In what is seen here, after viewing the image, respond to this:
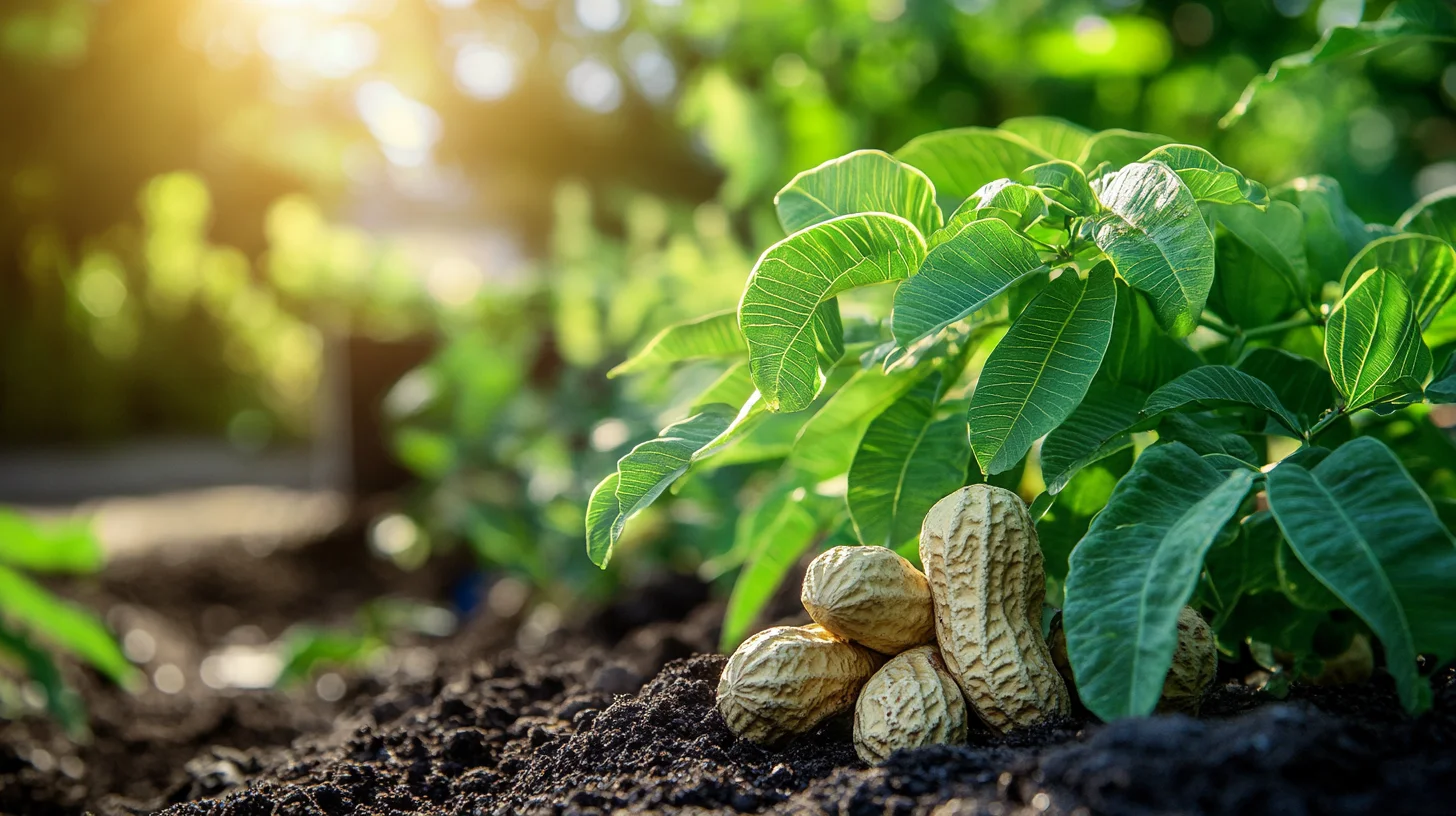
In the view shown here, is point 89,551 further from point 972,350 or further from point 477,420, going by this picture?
point 972,350

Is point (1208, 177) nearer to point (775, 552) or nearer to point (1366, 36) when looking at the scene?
point (1366, 36)

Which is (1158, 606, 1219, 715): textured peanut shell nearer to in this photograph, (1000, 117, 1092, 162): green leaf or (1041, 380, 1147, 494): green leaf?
(1041, 380, 1147, 494): green leaf

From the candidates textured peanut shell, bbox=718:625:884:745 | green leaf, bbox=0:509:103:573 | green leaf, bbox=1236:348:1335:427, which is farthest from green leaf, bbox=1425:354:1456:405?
green leaf, bbox=0:509:103:573

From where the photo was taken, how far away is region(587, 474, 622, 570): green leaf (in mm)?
761

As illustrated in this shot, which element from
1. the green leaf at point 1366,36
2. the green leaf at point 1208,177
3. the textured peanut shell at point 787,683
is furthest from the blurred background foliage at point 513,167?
the textured peanut shell at point 787,683

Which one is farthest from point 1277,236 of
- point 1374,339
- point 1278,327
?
point 1374,339

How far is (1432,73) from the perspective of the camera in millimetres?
2678

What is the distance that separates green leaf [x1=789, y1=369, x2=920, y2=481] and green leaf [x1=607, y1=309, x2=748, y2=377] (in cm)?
10

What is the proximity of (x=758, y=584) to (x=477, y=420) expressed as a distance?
1.65m

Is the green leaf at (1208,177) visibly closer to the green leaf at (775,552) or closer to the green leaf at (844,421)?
the green leaf at (844,421)

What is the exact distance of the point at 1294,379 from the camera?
2.92 ft

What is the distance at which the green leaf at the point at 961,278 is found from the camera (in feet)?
2.33

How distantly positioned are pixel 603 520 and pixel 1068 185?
41 cm

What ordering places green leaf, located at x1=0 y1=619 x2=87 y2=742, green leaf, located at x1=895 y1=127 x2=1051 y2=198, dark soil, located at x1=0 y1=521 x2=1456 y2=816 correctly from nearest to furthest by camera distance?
dark soil, located at x1=0 y1=521 x2=1456 y2=816 < green leaf, located at x1=895 y1=127 x2=1051 y2=198 < green leaf, located at x1=0 y1=619 x2=87 y2=742
